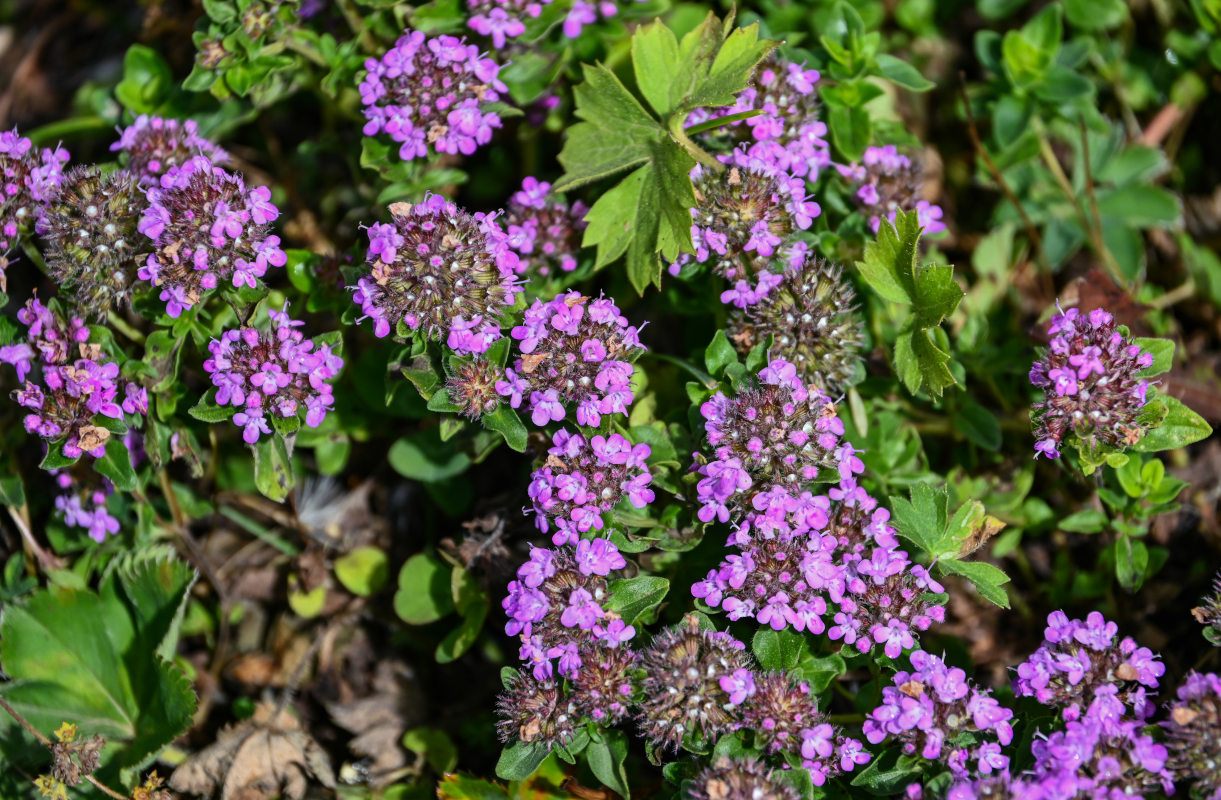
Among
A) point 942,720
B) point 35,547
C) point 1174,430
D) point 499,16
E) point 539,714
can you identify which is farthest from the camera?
point 35,547

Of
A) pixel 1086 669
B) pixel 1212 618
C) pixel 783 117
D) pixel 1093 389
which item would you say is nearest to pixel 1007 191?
pixel 783 117

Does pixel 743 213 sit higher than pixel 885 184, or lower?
higher

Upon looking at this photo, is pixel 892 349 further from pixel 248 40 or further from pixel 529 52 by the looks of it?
pixel 248 40

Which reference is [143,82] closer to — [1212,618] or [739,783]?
[739,783]

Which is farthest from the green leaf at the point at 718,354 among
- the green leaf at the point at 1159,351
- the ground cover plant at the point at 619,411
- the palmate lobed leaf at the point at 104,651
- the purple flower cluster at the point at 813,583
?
the palmate lobed leaf at the point at 104,651

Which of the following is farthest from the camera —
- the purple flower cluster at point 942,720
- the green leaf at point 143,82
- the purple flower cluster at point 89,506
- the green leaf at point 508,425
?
the green leaf at point 143,82

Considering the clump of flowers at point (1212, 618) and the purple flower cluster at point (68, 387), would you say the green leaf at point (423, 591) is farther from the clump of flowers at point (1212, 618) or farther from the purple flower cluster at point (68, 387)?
the clump of flowers at point (1212, 618)
